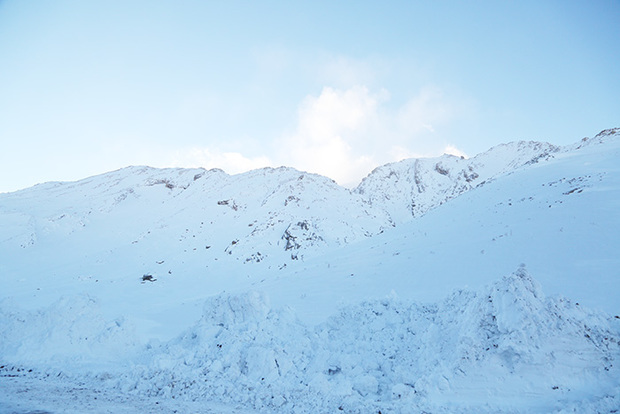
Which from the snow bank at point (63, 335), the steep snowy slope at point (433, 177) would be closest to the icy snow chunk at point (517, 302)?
the snow bank at point (63, 335)

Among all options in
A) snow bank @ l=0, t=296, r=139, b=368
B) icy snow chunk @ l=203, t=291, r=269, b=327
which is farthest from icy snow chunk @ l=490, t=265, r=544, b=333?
snow bank @ l=0, t=296, r=139, b=368

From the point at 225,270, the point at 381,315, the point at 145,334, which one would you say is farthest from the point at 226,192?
the point at 381,315

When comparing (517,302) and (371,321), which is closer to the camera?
(517,302)

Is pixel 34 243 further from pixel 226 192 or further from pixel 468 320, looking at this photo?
pixel 468 320

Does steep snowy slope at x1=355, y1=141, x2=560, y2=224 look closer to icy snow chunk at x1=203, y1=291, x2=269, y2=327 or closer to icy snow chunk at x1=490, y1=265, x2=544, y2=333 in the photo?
icy snow chunk at x1=203, y1=291, x2=269, y2=327

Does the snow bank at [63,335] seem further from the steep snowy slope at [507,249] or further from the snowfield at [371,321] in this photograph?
the steep snowy slope at [507,249]

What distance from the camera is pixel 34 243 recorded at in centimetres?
3269

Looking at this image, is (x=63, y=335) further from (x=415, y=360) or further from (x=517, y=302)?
(x=517, y=302)

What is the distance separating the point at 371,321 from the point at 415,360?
1714 mm

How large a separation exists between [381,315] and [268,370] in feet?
10.6

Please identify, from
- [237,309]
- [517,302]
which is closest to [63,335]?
[237,309]

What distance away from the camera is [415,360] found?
6656 millimetres

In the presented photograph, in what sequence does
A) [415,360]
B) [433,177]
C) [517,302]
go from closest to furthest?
[517,302]
[415,360]
[433,177]

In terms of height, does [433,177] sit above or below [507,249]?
above
